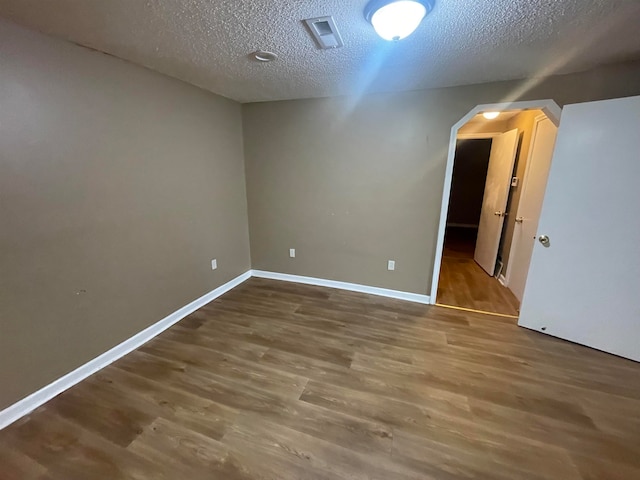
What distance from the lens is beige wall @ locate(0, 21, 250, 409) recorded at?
1.59 meters

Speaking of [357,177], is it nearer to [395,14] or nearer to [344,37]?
[344,37]

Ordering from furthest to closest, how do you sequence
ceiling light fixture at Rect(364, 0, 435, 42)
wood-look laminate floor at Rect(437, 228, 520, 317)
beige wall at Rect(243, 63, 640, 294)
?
1. wood-look laminate floor at Rect(437, 228, 520, 317)
2. beige wall at Rect(243, 63, 640, 294)
3. ceiling light fixture at Rect(364, 0, 435, 42)

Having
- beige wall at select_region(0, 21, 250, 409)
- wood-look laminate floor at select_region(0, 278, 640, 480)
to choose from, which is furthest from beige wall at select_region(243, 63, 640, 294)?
wood-look laminate floor at select_region(0, 278, 640, 480)

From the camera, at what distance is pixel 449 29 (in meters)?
1.59

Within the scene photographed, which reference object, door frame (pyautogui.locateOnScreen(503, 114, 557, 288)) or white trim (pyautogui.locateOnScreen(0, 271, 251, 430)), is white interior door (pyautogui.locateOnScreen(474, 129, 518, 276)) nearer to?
door frame (pyautogui.locateOnScreen(503, 114, 557, 288))

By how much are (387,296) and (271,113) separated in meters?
2.62

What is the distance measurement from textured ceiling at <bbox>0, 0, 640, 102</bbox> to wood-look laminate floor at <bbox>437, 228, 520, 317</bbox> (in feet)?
7.47

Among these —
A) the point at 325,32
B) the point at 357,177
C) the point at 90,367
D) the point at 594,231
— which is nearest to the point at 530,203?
the point at 594,231

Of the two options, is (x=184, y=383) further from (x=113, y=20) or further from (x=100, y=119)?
(x=113, y=20)

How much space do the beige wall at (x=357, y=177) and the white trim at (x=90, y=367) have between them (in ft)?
4.46

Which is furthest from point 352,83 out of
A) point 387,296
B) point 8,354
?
point 8,354

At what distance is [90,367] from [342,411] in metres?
1.88

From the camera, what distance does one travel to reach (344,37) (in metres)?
1.68

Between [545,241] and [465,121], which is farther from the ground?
[465,121]
